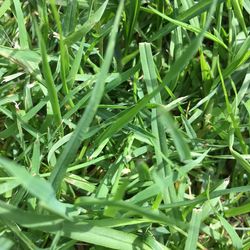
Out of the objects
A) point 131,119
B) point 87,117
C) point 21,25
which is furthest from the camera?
point 21,25

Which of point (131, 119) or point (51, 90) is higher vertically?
point (51, 90)

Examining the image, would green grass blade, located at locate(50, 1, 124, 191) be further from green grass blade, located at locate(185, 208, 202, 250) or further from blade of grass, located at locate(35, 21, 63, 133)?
green grass blade, located at locate(185, 208, 202, 250)

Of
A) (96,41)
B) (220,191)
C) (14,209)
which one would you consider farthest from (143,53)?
(14,209)

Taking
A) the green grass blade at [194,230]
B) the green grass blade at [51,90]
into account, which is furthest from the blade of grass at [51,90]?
the green grass blade at [194,230]

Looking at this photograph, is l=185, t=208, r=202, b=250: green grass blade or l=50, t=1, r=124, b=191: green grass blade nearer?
l=50, t=1, r=124, b=191: green grass blade

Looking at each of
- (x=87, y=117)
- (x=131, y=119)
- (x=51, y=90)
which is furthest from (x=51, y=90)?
(x=87, y=117)

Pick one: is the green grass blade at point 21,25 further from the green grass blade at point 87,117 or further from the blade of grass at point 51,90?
the green grass blade at point 87,117

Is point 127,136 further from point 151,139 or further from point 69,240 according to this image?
point 69,240

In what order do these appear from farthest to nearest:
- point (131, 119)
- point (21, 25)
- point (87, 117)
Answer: point (21, 25)
point (131, 119)
point (87, 117)

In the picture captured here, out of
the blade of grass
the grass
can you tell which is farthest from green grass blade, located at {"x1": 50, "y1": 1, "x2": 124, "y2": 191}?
the blade of grass

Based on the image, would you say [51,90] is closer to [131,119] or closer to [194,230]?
[131,119]
